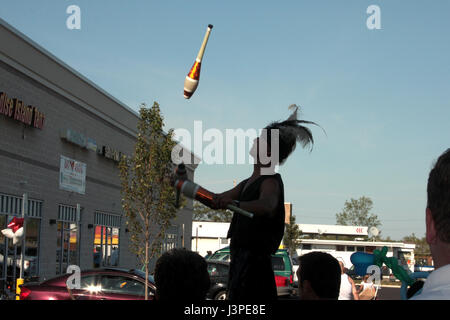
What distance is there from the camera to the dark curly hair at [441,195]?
1.57 metres

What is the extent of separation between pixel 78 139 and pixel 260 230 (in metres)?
24.4

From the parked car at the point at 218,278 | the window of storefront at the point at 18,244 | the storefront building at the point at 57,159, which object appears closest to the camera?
the parked car at the point at 218,278

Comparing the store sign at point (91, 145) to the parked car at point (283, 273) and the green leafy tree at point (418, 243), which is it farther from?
the green leafy tree at point (418, 243)

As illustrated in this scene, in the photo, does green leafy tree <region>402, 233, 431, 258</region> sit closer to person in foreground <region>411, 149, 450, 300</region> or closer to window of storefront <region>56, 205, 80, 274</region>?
window of storefront <region>56, 205, 80, 274</region>

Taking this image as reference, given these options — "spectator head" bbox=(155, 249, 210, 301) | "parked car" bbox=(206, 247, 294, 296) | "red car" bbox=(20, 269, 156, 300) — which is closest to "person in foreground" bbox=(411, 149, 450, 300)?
"spectator head" bbox=(155, 249, 210, 301)

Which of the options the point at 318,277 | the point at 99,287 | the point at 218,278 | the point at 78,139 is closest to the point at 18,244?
the point at 78,139

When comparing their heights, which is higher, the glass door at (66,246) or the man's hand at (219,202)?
the man's hand at (219,202)

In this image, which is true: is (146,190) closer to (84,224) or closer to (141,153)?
(141,153)

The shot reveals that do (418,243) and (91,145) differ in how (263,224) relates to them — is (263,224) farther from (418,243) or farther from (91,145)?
(418,243)

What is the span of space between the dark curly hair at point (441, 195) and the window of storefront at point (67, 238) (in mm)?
25399

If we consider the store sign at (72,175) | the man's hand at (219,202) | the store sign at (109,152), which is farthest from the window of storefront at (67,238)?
the man's hand at (219,202)

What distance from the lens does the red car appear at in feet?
44.9

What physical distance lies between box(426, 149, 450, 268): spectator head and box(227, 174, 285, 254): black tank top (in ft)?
6.24
